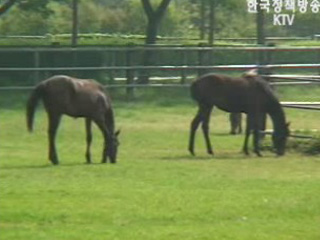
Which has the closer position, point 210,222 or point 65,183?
point 210,222

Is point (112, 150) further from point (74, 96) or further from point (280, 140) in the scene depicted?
point (280, 140)

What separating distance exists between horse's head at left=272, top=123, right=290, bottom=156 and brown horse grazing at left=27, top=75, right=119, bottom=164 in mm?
2939

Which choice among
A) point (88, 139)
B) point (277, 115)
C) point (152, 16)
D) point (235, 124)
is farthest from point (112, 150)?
point (152, 16)

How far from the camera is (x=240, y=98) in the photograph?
A: 1806cm

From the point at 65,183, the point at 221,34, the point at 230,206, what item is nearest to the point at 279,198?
the point at 230,206

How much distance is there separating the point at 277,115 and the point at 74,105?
392 cm

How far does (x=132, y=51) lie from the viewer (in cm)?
2897

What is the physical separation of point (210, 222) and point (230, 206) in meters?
0.90

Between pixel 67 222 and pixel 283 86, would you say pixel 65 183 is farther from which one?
pixel 283 86

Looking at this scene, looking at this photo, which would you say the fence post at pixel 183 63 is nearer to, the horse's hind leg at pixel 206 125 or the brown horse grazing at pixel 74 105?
the horse's hind leg at pixel 206 125

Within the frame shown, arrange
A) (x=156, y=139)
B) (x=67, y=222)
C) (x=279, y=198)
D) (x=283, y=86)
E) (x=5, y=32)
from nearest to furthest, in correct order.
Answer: (x=67, y=222), (x=279, y=198), (x=156, y=139), (x=283, y=86), (x=5, y=32)

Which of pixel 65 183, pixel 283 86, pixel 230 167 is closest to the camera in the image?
pixel 65 183

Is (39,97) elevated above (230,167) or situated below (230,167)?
above

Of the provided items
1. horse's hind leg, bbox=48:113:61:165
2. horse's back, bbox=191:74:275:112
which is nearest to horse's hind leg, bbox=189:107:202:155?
horse's back, bbox=191:74:275:112
